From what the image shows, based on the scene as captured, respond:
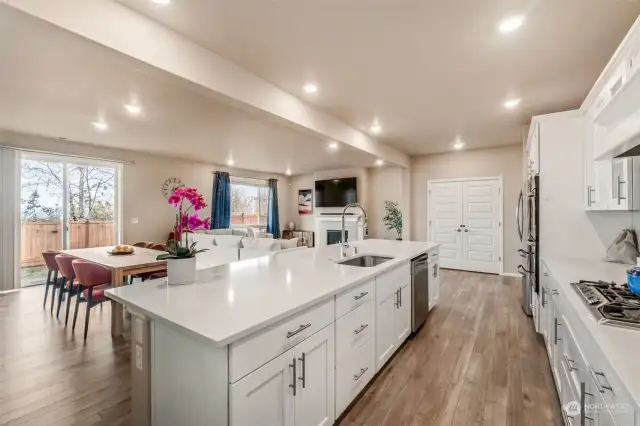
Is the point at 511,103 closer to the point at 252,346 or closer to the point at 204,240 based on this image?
the point at 252,346

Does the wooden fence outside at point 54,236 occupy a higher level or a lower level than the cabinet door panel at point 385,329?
higher

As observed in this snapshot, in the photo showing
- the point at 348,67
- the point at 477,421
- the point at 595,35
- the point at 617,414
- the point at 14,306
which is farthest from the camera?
the point at 14,306

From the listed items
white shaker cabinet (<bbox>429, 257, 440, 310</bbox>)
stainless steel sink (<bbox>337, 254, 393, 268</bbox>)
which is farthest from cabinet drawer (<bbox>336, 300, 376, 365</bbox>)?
white shaker cabinet (<bbox>429, 257, 440, 310</bbox>)

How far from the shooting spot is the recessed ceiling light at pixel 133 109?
3542 millimetres

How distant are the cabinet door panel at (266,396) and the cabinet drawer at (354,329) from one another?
17.9 inches

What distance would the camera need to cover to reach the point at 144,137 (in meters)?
5.07

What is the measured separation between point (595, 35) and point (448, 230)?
467 cm

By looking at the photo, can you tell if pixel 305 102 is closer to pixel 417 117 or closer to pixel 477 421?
pixel 417 117

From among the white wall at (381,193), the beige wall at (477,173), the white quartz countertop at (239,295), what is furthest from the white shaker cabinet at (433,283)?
the white wall at (381,193)

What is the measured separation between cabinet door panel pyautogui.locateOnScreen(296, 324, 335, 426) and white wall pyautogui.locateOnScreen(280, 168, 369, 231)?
6256 millimetres

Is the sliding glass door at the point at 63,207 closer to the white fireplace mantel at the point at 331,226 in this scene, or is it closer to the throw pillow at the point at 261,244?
the throw pillow at the point at 261,244

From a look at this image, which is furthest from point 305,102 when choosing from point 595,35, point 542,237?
point 542,237

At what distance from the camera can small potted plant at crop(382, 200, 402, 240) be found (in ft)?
22.9

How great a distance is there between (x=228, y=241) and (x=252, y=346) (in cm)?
435
